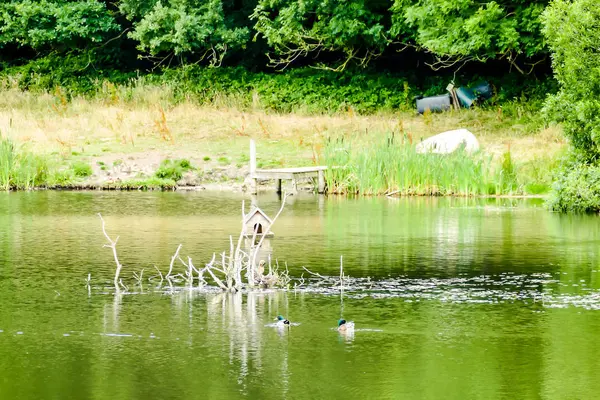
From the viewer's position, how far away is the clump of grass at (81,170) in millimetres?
28750

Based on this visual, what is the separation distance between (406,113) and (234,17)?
28.7ft

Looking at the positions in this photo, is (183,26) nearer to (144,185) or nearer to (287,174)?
(144,185)

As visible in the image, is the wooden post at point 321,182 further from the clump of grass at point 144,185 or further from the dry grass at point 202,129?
the clump of grass at point 144,185

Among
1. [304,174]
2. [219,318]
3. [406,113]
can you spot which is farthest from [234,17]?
[219,318]

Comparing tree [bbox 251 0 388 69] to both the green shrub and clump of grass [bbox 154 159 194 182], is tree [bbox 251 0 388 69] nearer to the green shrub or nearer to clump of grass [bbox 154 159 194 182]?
clump of grass [bbox 154 159 194 182]

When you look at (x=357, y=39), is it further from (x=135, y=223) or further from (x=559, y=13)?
(x=135, y=223)

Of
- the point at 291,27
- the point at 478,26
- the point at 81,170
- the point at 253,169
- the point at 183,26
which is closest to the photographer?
the point at 253,169

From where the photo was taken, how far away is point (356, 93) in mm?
39031

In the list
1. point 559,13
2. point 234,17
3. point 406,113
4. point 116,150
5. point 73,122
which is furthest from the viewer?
point 234,17

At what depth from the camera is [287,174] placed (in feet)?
85.5

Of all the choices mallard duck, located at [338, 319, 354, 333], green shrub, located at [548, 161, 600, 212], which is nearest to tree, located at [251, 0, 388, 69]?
green shrub, located at [548, 161, 600, 212]

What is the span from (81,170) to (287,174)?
565 centimetres

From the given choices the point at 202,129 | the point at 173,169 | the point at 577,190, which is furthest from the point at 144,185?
the point at 577,190

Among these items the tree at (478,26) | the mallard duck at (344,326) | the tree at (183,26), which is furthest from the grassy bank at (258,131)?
the mallard duck at (344,326)
